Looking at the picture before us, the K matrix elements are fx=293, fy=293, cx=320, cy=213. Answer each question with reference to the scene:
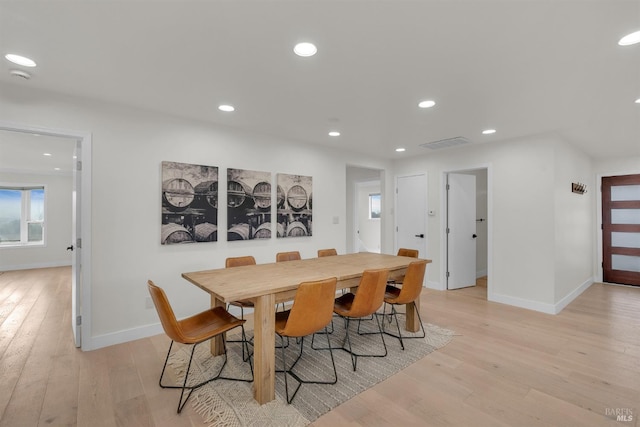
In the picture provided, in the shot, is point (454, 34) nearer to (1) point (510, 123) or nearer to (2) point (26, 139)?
(1) point (510, 123)

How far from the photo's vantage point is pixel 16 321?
3.61m

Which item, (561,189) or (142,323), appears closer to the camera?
(142,323)

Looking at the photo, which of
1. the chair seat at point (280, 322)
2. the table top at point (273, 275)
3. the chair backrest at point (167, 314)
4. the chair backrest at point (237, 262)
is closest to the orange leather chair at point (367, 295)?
the table top at point (273, 275)

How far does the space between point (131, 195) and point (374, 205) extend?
7.92 m

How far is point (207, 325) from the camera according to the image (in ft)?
7.53

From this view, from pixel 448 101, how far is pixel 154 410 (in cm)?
354

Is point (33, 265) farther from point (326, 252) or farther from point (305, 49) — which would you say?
point (305, 49)

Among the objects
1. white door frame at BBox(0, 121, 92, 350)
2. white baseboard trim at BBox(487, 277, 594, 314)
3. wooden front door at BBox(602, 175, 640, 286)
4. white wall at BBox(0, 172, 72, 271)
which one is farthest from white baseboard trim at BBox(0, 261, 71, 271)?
wooden front door at BBox(602, 175, 640, 286)

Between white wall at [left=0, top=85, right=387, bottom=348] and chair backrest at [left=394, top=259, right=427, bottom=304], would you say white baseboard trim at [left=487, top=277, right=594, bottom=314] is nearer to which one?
chair backrest at [left=394, top=259, right=427, bottom=304]

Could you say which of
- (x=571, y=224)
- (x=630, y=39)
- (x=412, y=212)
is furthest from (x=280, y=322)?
(x=571, y=224)

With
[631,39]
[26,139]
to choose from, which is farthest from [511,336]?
[26,139]

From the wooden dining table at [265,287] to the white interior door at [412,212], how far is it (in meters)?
2.42

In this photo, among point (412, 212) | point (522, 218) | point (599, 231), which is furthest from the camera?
point (599, 231)

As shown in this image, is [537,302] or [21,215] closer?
[537,302]
